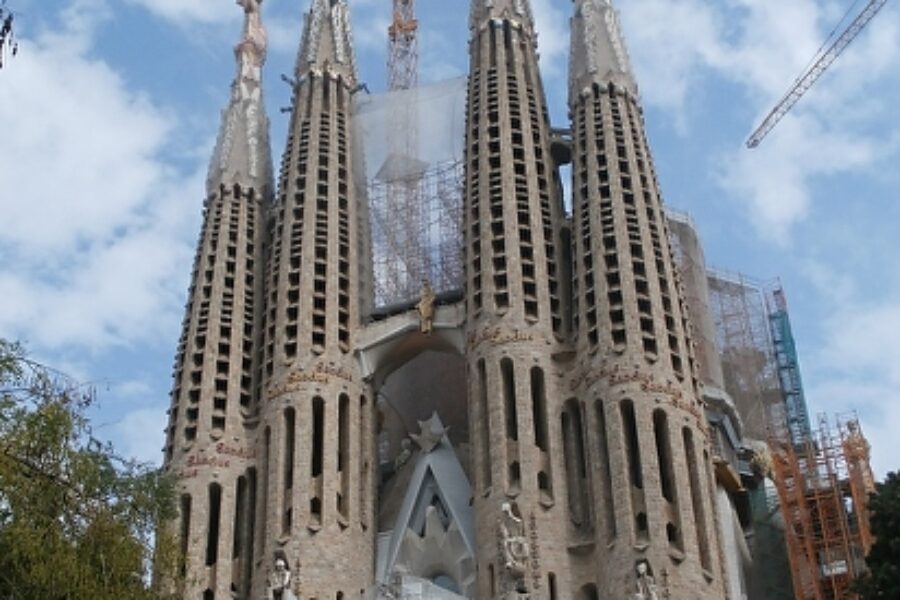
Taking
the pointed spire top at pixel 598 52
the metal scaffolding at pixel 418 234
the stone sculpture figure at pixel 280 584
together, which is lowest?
the stone sculpture figure at pixel 280 584

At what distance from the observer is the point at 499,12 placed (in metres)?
38.0

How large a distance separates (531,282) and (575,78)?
647 cm

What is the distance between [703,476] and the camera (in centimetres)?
2873

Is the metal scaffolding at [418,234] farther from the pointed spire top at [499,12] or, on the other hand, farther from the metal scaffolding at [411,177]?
the pointed spire top at [499,12]

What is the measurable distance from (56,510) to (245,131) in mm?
26902

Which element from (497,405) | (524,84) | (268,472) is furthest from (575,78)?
(268,472)

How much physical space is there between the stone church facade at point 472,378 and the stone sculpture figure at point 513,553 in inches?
1.6

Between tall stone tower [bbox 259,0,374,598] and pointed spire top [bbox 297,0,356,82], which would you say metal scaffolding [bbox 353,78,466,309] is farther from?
tall stone tower [bbox 259,0,374,598]

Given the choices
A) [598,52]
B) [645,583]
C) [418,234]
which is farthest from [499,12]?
[645,583]

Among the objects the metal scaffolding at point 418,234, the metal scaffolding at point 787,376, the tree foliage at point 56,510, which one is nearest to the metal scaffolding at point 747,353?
the metal scaffolding at point 787,376

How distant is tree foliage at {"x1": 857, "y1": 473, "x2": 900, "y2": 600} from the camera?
22312 millimetres

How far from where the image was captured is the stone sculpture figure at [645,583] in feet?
88.0

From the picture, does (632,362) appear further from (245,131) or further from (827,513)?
(245,131)

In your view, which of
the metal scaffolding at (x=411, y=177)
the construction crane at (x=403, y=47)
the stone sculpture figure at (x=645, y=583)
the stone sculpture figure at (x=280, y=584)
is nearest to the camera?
the stone sculpture figure at (x=645, y=583)
